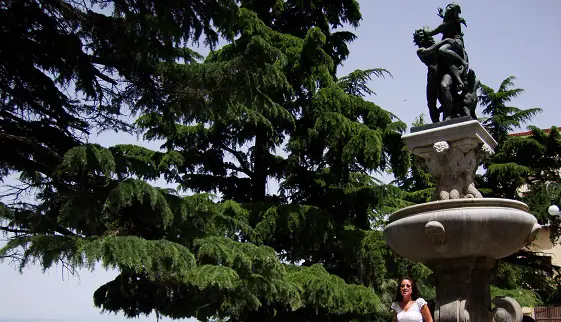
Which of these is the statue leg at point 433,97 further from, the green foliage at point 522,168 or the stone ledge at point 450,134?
the green foliage at point 522,168

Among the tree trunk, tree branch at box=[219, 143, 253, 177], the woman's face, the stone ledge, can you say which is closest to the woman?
the woman's face

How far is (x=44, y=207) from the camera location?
7883mm

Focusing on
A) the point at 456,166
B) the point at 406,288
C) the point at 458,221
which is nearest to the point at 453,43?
the point at 456,166

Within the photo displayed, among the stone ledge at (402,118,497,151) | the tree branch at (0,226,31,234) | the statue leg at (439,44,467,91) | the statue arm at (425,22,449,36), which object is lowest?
the tree branch at (0,226,31,234)

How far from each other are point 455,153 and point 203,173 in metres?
8.32

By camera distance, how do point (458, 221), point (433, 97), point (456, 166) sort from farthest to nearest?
1. point (433, 97)
2. point (456, 166)
3. point (458, 221)

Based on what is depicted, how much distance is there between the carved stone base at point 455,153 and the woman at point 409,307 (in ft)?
6.03

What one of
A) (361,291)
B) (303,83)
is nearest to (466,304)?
(361,291)

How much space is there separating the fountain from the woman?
0.73 m

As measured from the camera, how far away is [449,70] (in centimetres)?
820

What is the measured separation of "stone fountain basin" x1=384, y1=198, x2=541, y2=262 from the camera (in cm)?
635

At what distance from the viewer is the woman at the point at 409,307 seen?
580 cm

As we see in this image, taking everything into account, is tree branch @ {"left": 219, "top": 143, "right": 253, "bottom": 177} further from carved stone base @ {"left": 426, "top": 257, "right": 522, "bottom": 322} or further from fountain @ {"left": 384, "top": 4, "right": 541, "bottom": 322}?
carved stone base @ {"left": 426, "top": 257, "right": 522, "bottom": 322}

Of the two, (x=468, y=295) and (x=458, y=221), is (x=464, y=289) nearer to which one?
(x=468, y=295)
